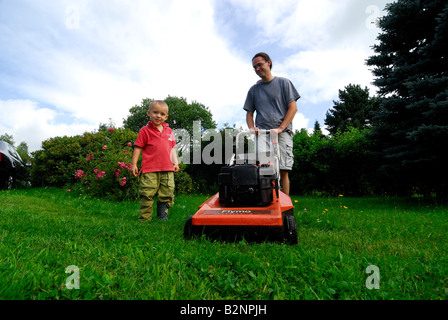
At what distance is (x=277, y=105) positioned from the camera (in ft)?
12.6

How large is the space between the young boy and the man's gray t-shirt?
1.34 metres

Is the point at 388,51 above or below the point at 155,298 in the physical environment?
above

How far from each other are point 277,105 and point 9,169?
25.3ft

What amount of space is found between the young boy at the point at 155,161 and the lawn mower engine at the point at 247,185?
1377 mm

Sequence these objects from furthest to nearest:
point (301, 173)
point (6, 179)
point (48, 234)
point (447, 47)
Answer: point (301, 173)
point (6, 179)
point (447, 47)
point (48, 234)

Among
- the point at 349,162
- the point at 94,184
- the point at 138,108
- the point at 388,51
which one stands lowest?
the point at 94,184

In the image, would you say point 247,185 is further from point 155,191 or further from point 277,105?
point 155,191

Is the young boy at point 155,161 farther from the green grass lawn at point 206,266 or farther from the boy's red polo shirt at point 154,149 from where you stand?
the green grass lawn at point 206,266

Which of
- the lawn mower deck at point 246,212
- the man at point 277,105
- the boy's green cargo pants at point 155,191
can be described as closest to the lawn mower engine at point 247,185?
the lawn mower deck at point 246,212

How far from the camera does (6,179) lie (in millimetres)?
8008

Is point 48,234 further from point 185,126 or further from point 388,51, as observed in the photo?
point 185,126

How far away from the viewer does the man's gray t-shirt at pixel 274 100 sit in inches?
151
